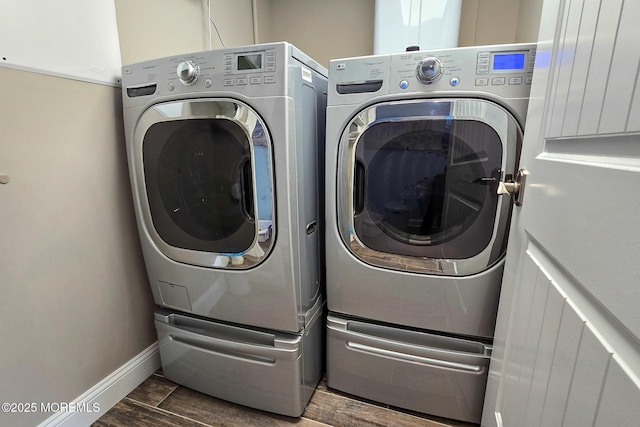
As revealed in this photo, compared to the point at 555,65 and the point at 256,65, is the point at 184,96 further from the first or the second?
the point at 555,65

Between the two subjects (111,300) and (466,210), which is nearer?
(466,210)

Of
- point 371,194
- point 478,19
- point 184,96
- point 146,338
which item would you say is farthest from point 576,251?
point 478,19

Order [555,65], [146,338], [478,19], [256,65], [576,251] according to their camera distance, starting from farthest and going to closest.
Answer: [478,19], [146,338], [256,65], [555,65], [576,251]

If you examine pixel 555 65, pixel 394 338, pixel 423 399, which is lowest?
pixel 423 399

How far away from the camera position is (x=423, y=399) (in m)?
1.09

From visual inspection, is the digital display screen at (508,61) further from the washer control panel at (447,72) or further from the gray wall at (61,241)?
the gray wall at (61,241)

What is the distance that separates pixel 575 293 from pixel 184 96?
3.47ft

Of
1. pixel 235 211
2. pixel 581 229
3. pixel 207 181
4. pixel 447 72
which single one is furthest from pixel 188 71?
pixel 581 229

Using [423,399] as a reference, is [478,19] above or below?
above

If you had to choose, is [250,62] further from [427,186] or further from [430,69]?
[427,186]

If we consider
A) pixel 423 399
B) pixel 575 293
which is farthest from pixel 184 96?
pixel 423 399

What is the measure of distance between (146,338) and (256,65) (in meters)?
1.21

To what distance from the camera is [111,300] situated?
1154mm

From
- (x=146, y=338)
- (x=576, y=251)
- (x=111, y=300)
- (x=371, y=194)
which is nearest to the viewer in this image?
(x=576, y=251)
